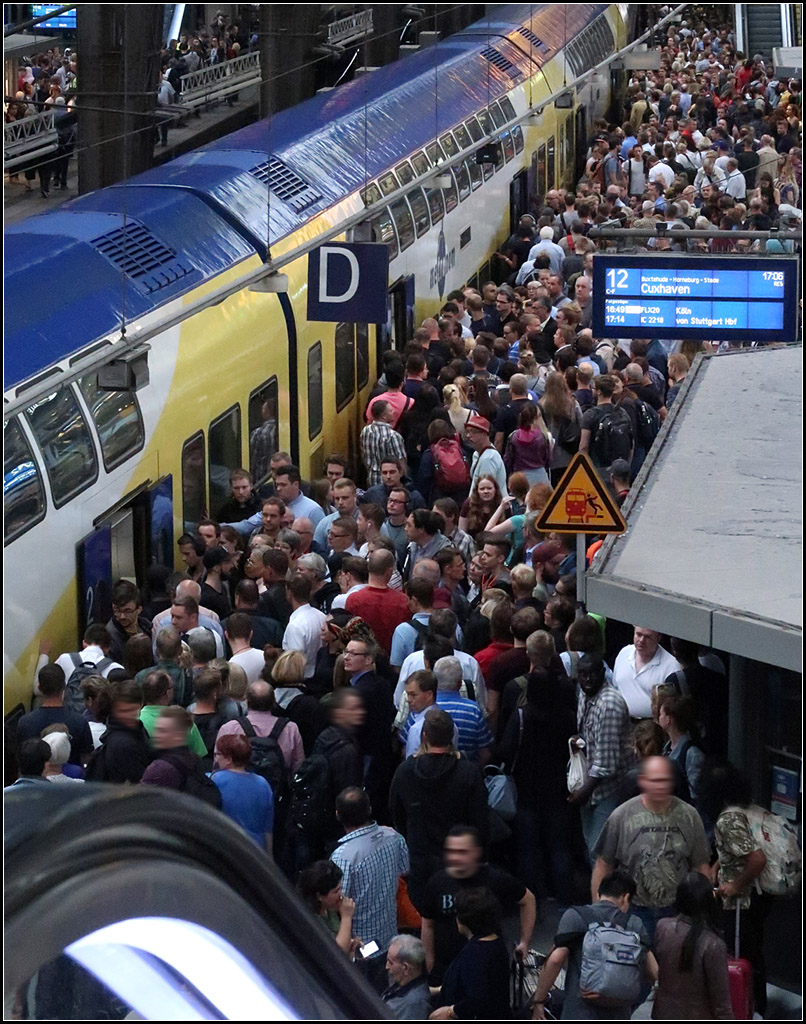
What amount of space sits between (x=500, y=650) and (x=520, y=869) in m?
1.01

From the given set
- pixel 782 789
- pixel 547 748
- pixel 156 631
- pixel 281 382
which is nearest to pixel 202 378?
pixel 281 382

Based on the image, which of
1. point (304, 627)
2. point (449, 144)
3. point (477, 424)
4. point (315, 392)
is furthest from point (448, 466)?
point (449, 144)

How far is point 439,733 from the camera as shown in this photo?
638cm

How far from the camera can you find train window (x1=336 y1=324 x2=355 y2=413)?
13570 millimetres

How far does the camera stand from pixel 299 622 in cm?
810

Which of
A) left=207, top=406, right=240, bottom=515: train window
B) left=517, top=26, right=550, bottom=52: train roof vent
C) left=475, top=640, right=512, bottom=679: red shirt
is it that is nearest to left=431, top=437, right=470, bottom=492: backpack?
left=207, top=406, right=240, bottom=515: train window

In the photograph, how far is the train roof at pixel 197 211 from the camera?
9227 mm

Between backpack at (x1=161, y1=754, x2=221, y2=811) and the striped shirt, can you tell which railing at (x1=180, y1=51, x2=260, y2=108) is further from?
the striped shirt

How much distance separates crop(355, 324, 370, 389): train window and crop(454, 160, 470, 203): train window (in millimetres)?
4475

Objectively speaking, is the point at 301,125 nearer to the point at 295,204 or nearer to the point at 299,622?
the point at 295,204

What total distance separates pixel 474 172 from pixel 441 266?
2365 millimetres

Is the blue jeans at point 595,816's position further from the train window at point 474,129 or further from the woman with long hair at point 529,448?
the train window at point 474,129

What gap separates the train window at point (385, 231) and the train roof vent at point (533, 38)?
425 inches

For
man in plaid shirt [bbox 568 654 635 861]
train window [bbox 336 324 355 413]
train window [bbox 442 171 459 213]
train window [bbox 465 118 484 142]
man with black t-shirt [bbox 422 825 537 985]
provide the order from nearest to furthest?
1. man with black t-shirt [bbox 422 825 537 985]
2. man in plaid shirt [bbox 568 654 635 861]
3. train window [bbox 336 324 355 413]
4. train window [bbox 442 171 459 213]
5. train window [bbox 465 118 484 142]
